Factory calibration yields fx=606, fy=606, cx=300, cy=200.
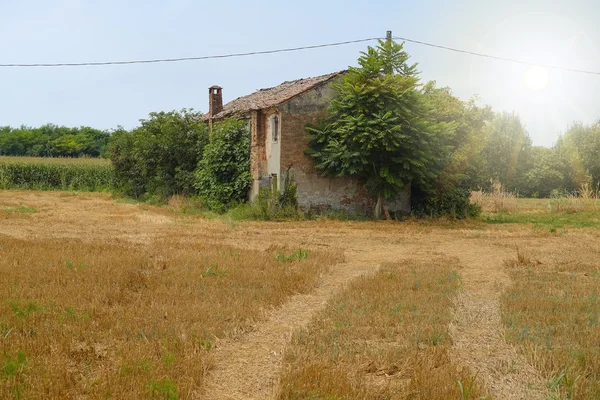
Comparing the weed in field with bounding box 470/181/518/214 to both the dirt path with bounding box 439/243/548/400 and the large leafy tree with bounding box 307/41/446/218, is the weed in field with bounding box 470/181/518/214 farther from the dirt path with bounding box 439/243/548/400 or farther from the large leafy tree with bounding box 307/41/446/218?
the dirt path with bounding box 439/243/548/400

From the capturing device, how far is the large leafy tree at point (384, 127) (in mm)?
23328

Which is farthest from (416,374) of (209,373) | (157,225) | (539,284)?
(157,225)

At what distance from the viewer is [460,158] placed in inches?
1006

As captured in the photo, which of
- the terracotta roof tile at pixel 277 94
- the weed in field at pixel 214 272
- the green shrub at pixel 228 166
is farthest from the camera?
the green shrub at pixel 228 166

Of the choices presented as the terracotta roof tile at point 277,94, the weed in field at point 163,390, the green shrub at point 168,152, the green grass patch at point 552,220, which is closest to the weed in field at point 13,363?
the weed in field at point 163,390

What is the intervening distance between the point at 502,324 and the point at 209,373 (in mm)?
4391

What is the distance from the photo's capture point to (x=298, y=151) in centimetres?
2597

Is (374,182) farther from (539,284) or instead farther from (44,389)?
(44,389)

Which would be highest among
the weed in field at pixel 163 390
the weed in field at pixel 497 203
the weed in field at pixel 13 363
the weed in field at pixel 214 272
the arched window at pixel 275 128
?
the arched window at pixel 275 128

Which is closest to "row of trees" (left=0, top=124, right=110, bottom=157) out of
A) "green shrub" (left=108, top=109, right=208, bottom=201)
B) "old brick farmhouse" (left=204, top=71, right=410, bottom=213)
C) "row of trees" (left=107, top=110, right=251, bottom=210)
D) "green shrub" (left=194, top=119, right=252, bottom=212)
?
→ "row of trees" (left=107, top=110, right=251, bottom=210)

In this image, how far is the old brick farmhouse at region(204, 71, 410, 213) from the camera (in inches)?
1017

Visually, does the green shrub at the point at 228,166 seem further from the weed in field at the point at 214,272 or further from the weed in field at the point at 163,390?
the weed in field at the point at 163,390

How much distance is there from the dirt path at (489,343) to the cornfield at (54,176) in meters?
40.2

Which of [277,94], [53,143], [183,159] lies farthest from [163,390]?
[53,143]
